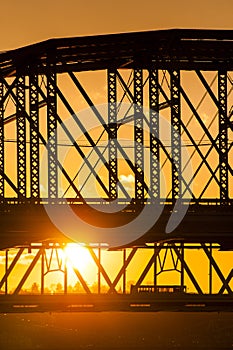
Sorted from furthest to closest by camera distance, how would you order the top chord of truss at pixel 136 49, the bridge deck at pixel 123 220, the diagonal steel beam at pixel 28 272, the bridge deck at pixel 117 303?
the top chord of truss at pixel 136 49 < the bridge deck at pixel 117 303 < the bridge deck at pixel 123 220 < the diagonal steel beam at pixel 28 272

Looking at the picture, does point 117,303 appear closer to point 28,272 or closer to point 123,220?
point 123,220

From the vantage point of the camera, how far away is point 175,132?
79.9 metres

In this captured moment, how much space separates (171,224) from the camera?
74.8 m

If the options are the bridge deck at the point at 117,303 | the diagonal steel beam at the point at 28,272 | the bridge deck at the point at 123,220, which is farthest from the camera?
the bridge deck at the point at 117,303

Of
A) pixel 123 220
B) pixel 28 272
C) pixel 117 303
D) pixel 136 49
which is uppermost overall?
pixel 136 49

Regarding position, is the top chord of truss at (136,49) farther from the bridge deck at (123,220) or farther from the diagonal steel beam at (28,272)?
the diagonal steel beam at (28,272)

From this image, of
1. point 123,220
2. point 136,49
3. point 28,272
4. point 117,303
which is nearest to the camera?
point 28,272

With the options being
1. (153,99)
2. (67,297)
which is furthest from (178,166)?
(67,297)

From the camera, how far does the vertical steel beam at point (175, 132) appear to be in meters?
78.4

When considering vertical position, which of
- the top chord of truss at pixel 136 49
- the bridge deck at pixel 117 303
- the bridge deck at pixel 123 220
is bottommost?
the bridge deck at pixel 117 303

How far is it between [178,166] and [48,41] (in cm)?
930

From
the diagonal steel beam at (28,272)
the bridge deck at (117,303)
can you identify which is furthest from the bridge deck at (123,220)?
the bridge deck at (117,303)

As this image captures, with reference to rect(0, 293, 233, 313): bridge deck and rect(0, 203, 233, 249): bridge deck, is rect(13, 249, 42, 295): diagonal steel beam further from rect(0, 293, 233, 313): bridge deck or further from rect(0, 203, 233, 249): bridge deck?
rect(0, 203, 233, 249): bridge deck

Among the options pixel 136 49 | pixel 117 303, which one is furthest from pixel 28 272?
pixel 136 49
